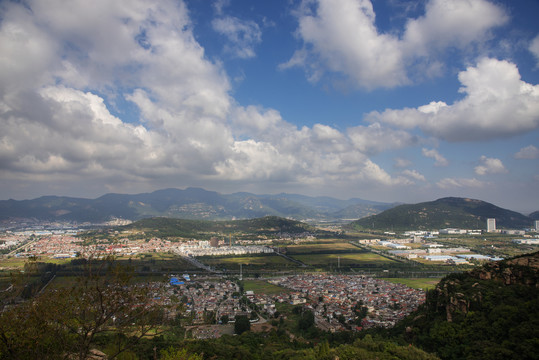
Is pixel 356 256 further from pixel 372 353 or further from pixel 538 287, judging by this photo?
pixel 372 353

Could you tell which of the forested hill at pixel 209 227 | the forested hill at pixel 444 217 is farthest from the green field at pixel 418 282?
the forested hill at pixel 444 217

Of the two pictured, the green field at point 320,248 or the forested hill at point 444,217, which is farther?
the forested hill at point 444,217

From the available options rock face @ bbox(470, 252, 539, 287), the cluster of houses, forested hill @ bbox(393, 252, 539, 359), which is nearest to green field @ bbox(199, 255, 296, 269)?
the cluster of houses

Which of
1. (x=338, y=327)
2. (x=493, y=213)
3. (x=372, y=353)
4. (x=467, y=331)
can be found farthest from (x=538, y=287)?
(x=493, y=213)

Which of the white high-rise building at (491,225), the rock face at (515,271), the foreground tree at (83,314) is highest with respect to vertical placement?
the foreground tree at (83,314)

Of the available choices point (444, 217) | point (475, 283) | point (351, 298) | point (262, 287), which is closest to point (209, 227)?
point (262, 287)

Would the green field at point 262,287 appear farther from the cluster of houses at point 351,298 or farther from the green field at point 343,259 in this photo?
the green field at point 343,259

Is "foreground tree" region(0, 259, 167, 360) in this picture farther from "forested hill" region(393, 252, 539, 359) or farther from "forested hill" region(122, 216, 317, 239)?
"forested hill" region(122, 216, 317, 239)

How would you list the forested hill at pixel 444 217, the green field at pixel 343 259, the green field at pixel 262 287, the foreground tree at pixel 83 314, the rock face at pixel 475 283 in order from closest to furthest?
the foreground tree at pixel 83 314 → the rock face at pixel 475 283 → the green field at pixel 262 287 → the green field at pixel 343 259 → the forested hill at pixel 444 217
